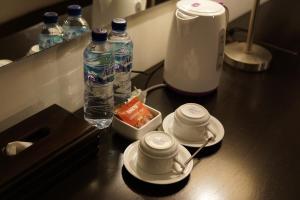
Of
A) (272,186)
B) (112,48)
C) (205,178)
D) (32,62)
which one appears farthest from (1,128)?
(272,186)

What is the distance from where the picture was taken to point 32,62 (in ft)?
2.91

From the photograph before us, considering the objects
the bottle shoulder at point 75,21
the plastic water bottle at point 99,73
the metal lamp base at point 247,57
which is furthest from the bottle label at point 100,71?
the metal lamp base at point 247,57

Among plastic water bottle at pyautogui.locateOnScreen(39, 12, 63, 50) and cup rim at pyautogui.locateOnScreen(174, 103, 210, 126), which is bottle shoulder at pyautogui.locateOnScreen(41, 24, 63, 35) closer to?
plastic water bottle at pyautogui.locateOnScreen(39, 12, 63, 50)

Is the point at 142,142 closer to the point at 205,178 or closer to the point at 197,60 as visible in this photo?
the point at 205,178

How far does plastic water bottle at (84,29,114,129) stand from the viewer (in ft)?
2.96

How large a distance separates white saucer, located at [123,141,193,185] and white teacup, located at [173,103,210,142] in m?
0.04

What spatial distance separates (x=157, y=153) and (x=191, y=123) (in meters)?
0.15

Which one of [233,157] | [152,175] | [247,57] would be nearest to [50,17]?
[152,175]

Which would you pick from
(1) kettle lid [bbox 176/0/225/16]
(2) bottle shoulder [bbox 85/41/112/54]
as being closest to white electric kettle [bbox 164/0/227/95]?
(1) kettle lid [bbox 176/0/225/16]

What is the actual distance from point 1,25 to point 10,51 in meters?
0.06

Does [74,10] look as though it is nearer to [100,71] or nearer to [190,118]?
[100,71]

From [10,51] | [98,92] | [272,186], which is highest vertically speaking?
[10,51]

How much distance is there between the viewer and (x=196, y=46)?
106 cm

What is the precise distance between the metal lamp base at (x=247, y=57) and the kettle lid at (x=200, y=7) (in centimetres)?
30
